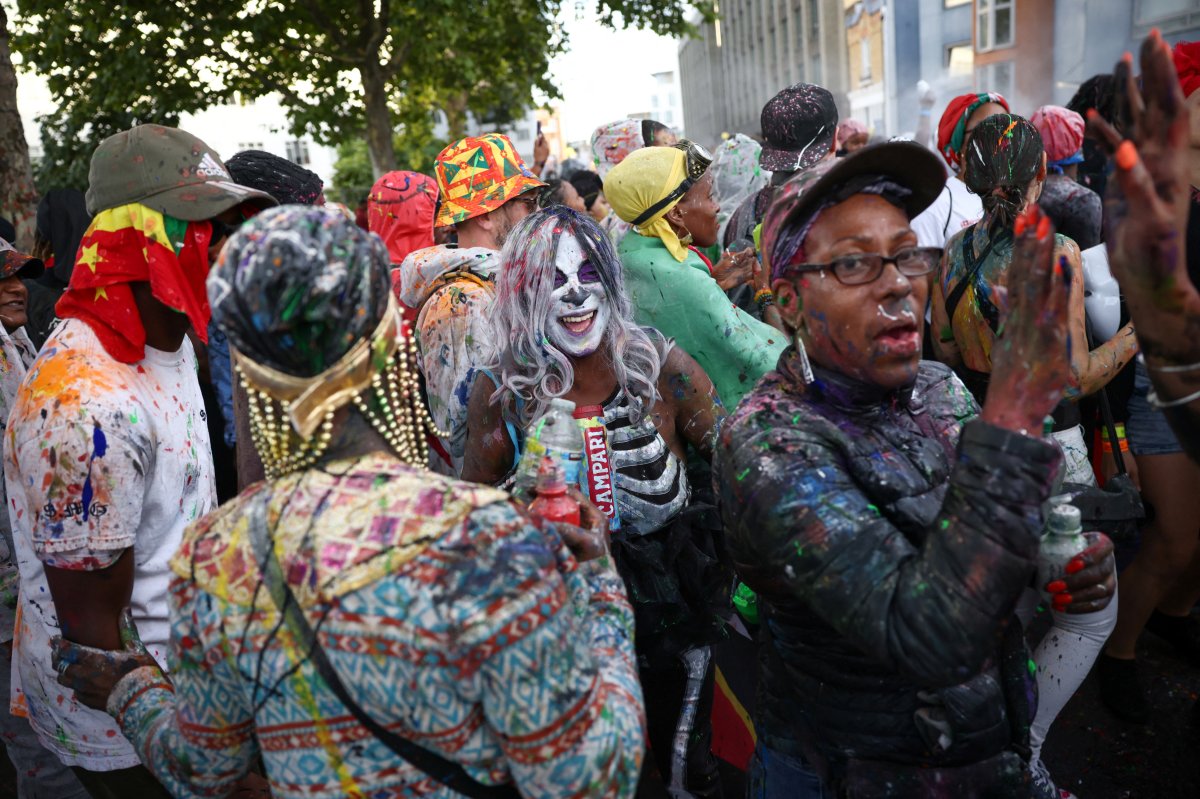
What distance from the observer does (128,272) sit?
7.86ft

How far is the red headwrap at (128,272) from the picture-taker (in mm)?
2377

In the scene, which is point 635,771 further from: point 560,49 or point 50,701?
point 560,49

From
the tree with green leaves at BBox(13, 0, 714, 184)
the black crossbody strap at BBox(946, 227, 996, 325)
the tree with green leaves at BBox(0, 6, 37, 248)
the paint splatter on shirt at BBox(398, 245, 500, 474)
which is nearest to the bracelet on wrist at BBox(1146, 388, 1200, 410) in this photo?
the black crossbody strap at BBox(946, 227, 996, 325)

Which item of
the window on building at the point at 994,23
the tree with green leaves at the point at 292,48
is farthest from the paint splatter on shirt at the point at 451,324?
the window on building at the point at 994,23

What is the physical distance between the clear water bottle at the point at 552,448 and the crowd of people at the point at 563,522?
34 mm

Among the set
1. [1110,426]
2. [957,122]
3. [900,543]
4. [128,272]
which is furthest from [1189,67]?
[128,272]

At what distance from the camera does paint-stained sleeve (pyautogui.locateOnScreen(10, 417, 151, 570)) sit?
83.2 inches

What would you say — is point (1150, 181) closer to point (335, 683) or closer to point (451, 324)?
point (335, 683)

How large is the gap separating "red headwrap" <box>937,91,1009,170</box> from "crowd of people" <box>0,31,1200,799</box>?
1.26 metres

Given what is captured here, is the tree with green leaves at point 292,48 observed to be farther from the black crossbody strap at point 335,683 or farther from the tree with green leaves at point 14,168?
the black crossbody strap at point 335,683

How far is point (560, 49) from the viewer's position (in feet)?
52.9

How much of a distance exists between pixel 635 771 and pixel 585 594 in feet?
1.05

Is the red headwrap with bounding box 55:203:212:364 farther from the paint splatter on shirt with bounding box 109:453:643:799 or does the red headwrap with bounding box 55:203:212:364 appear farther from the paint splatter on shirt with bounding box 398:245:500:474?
the paint splatter on shirt with bounding box 398:245:500:474

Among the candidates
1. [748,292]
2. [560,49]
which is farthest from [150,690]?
[560,49]
